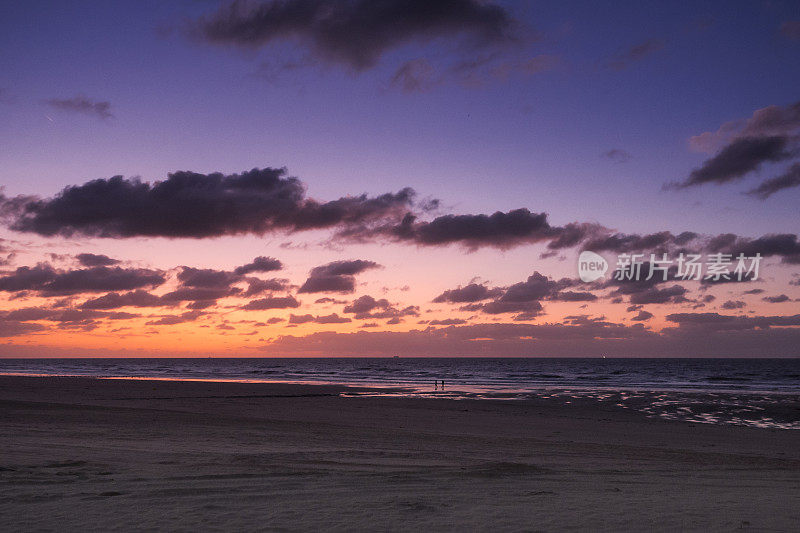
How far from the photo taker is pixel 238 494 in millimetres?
8219

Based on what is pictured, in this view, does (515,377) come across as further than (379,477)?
Yes

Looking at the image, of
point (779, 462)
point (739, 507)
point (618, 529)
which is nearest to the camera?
point (618, 529)

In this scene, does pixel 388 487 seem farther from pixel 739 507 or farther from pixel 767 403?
pixel 767 403

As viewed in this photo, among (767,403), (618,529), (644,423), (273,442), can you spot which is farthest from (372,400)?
(618,529)

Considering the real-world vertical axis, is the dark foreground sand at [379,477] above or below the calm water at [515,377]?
above

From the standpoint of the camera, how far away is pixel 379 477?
997cm

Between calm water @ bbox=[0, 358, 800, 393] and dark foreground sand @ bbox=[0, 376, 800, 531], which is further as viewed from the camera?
calm water @ bbox=[0, 358, 800, 393]

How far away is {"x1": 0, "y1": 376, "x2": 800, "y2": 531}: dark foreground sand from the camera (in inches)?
275

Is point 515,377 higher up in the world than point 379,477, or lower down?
lower down

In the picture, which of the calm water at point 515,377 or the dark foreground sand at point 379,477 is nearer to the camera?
the dark foreground sand at point 379,477

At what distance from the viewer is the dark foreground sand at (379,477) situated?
22.9 feet

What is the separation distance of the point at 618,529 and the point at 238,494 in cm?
484

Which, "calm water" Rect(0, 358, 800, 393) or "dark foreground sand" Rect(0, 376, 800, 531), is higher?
"dark foreground sand" Rect(0, 376, 800, 531)

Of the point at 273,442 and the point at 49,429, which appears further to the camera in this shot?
the point at 49,429
